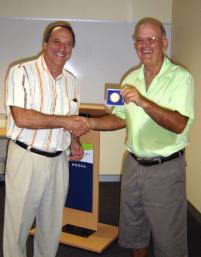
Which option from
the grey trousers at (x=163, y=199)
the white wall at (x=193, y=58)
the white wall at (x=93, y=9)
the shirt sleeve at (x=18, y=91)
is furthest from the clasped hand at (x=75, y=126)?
the white wall at (x=93, y=9)

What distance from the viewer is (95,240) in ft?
10.0

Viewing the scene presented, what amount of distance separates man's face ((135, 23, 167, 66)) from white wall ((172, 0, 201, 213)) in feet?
5.50

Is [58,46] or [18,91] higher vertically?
[58,46]

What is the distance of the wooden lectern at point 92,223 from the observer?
2.95 m

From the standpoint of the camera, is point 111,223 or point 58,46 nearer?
point 58,46

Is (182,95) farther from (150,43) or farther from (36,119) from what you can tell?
(36,119)

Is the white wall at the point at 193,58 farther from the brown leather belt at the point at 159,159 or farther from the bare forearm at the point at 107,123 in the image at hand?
the brown leather belt at the point at 159,159

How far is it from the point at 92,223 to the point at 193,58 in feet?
7.21

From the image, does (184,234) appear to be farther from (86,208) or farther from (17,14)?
(17,14)

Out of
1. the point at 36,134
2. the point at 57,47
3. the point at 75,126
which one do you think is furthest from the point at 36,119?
the point at 57,47

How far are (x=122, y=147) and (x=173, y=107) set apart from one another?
2.97 metres

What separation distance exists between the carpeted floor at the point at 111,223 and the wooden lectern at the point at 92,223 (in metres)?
0.05

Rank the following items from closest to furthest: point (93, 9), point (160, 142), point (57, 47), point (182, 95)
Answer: point (182, 95), point (160, 142), point (57, 47), point (93, 9)

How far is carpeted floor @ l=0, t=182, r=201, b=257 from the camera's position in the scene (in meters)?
2.93
